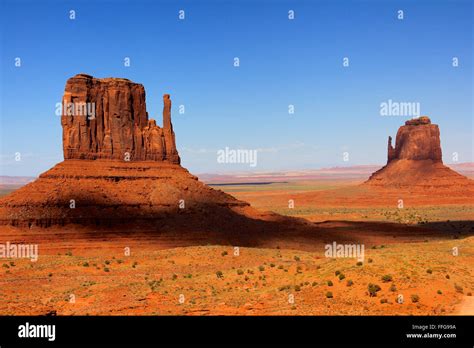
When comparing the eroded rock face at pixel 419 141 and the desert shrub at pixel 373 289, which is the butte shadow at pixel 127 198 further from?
the eroded rock face at pixel 419 141

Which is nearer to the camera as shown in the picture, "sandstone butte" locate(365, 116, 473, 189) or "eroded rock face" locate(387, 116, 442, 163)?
"sandstone butte" locate(365, 116, 473, 189)

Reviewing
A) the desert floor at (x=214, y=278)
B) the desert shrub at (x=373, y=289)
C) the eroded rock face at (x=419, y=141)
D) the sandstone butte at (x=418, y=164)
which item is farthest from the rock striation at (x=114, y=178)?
the eroded rock face at (x=419, y=141)

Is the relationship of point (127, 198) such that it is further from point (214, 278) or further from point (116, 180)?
point (214, 278)

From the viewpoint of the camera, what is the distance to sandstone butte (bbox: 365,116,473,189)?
12975 centimetres

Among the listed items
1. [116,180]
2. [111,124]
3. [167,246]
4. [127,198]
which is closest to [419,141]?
[111,124]

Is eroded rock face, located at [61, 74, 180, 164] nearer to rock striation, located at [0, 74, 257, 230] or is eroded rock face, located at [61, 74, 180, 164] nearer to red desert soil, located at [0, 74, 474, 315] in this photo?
rock striation, located at [0, 74, 257, 230]

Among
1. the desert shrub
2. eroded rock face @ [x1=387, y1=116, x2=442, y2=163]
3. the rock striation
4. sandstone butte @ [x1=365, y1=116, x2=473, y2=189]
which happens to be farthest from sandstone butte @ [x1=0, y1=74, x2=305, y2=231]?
eroded rock face @ [x1=387, y1=116, x2=442, y2=163]

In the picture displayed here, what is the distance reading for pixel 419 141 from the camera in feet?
452

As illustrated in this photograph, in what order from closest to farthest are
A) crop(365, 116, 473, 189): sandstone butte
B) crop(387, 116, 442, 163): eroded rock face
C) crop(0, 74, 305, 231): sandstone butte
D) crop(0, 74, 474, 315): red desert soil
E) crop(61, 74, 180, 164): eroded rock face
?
1. crop(0, 74, 474, 315): red desert soil
2. crop(0, 74, 305, 231): sandstone butte
3. crop(61, 74, 180, 164): eroded rock face
4. crop(365, 116, 473, 189): sandstone butte
5. crop(387, 116, 442, 163): eroded rock face

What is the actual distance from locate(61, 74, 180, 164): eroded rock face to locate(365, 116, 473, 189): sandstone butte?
87.3 meters

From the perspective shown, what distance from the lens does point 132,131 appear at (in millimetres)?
61938

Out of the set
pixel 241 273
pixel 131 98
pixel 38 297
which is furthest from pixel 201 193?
pixel 38 297

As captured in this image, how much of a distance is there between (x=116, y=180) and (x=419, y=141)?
103 m

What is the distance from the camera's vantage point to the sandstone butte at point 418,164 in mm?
129750
